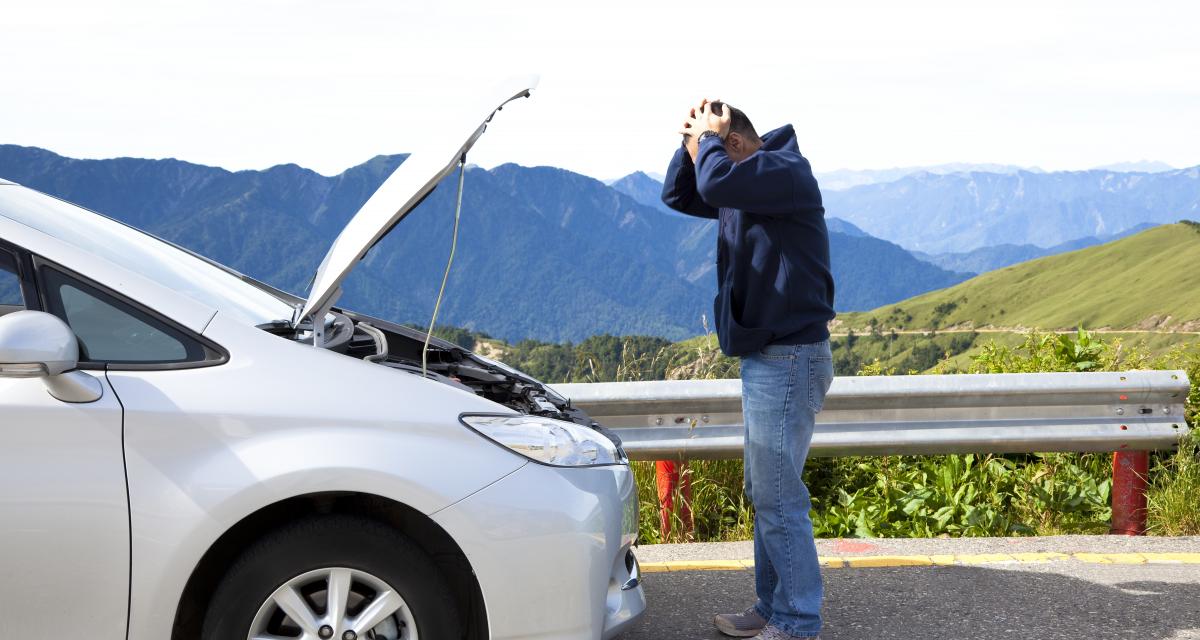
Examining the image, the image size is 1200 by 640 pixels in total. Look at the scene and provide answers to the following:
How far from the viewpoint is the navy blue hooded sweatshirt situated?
10.4 ft

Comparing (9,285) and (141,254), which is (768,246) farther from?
(9,285)

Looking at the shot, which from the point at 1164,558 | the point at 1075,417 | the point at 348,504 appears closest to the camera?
the point at 348,504

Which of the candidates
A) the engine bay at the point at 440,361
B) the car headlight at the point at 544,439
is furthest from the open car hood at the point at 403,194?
the car headlight at the point at 544,439

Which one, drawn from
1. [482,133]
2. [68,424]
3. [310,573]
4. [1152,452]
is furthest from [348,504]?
[1152,452]

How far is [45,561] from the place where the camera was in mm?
2441

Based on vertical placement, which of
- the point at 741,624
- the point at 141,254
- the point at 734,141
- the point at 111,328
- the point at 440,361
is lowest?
the point at 741,624

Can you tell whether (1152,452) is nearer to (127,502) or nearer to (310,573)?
(310,573)

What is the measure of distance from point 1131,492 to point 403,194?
3.79m

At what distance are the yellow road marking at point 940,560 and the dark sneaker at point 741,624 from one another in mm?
700

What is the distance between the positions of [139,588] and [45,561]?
0.22 m

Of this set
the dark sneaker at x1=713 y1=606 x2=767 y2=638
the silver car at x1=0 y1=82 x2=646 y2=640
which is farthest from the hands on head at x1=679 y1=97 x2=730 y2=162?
the dark sneaker at x1=713 y1=606 x2=767 y2=638

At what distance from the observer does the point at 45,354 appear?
2.33 metres

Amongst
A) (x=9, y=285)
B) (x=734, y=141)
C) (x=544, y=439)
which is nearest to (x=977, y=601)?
(x=734, y=141)

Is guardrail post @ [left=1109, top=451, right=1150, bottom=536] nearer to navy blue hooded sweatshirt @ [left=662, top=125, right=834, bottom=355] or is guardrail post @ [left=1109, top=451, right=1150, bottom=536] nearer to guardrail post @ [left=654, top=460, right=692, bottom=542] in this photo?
guardrail post @ [left=654, top=460, right=692, bottom=542]
